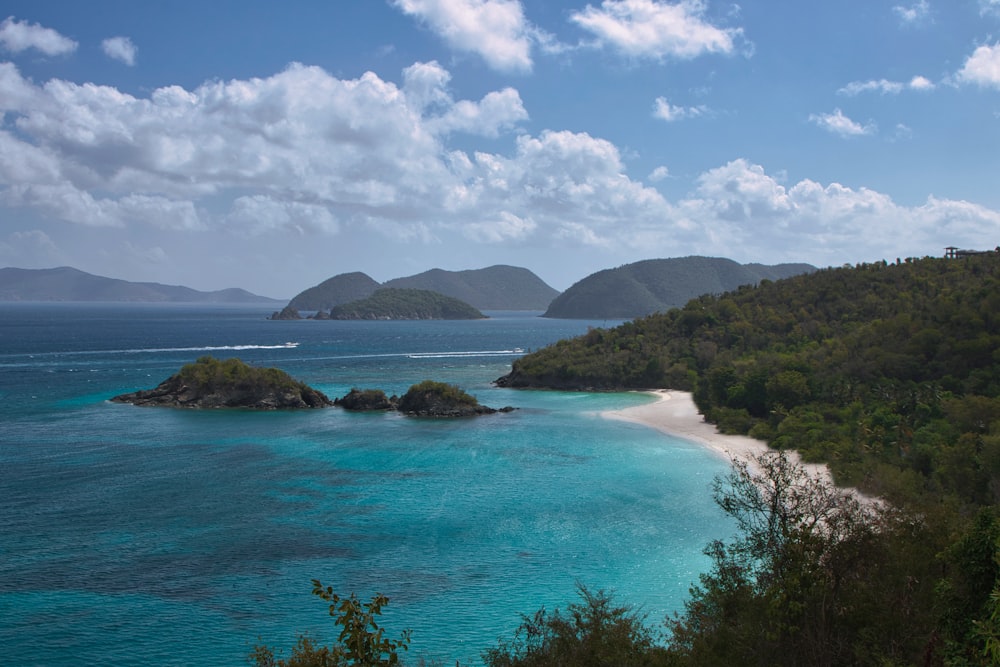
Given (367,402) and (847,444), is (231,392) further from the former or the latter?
(847,444)

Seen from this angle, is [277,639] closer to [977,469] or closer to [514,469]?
[514,469]

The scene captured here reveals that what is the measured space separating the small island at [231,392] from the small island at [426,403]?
521cm

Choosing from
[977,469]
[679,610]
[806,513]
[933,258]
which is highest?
[933,258]

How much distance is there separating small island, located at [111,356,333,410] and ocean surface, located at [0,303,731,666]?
11.6 ft

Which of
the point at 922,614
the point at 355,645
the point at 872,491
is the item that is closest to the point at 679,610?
the point at 872,491

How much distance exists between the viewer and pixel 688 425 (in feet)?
221

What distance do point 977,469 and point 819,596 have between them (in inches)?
1079

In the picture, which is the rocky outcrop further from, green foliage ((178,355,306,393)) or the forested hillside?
the forested hillside

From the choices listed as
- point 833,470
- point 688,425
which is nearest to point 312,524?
point 833,470

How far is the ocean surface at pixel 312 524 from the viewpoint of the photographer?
25.4 m

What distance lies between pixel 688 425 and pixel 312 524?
136ft

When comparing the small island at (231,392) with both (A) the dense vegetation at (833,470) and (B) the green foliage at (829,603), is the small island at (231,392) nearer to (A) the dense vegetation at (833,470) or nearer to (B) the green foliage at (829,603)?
(A) the dense vegetation at (833,470)

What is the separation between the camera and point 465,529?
35969mm

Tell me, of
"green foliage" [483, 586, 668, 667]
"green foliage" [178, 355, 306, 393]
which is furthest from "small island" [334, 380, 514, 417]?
"green foliage" [483, 586, 668, 667]
